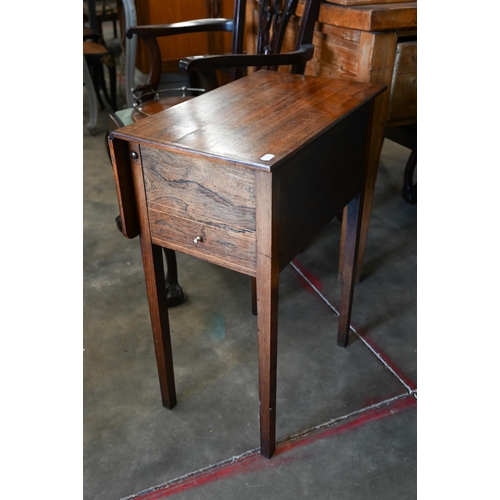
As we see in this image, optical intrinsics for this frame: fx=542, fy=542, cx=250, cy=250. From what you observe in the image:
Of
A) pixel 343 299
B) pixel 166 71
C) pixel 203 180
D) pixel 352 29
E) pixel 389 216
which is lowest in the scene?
pixel 389 216

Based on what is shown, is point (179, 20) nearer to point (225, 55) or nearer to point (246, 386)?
point (225, 55)

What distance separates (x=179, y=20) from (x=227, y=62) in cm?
182

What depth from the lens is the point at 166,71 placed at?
3422 millimetres

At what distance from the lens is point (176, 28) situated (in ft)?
6.29

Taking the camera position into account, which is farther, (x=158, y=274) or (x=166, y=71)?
(x=166, y=71)

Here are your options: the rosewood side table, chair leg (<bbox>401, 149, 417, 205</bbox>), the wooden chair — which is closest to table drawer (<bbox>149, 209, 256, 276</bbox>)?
the rosewood side table

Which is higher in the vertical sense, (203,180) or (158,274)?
(203,180)

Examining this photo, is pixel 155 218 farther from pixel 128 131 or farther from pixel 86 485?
pixel 86 485

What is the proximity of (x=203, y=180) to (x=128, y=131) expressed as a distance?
0.62 feet

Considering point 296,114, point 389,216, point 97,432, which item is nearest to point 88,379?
point 97,432

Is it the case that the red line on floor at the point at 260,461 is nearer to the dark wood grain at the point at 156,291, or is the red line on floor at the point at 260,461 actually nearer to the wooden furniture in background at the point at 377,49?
the dark wood grain at the point at 156,291

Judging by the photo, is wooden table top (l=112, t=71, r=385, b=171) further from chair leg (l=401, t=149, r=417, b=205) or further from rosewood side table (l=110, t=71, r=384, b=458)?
chair leg (l=401, t=149, r=417, b=205)

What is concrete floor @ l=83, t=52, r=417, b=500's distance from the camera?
1.33 m

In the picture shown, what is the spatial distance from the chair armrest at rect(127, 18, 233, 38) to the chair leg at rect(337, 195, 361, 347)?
0.94 m
